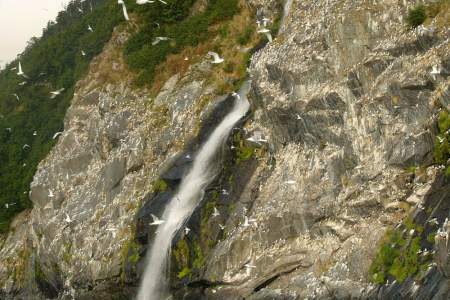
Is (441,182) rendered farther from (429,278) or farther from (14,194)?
(14,194)

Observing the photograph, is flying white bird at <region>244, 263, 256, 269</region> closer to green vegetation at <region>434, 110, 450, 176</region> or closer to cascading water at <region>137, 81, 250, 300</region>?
cascading water at <region>137, 81, 250, 300</region>

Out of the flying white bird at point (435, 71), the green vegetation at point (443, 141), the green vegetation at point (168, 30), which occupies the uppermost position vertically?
the green vegetation at point (168, 30)

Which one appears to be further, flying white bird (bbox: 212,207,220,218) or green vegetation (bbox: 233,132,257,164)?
green vegetation (bbox: 233,132,257,164)

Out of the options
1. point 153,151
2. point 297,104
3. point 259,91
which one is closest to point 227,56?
point 153,151

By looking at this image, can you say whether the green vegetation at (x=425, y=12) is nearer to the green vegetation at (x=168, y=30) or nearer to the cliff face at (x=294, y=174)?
the cliff face at (x=294, y=174)

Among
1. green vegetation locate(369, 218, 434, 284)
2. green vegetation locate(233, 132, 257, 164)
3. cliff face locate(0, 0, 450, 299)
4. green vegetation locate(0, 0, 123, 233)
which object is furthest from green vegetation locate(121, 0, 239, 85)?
green vegetation locate(369, 218, 434, 284)

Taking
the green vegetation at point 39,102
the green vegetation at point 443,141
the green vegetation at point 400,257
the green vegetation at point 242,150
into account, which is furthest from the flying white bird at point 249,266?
the green vegetation at point 39,102

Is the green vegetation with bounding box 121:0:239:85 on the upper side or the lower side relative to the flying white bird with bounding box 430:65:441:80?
upper
